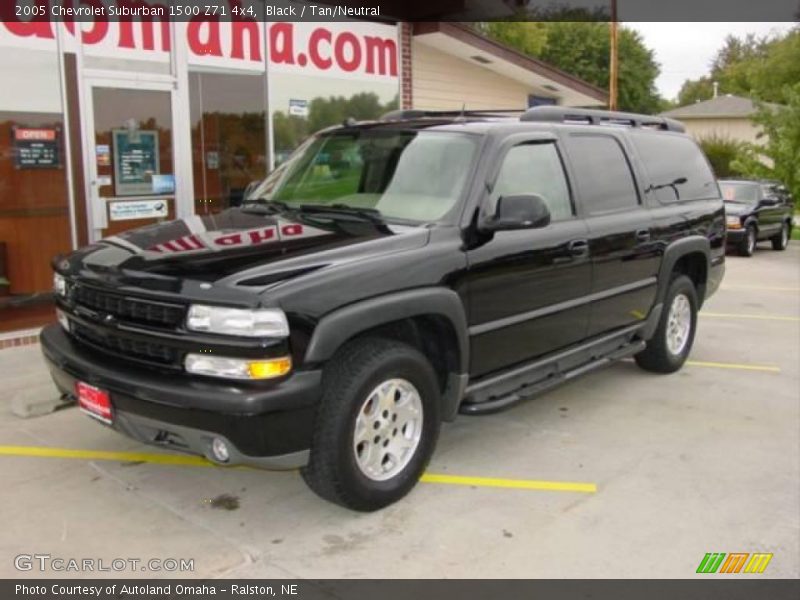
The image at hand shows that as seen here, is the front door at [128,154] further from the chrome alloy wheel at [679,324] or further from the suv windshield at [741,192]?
the suv windshield at [741,192]

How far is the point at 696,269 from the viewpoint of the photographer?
7023 millimetres

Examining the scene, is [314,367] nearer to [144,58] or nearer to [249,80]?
[144,58]

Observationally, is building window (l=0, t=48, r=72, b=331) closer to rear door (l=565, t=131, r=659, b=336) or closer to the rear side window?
rear door (l=565, t=131, r=659, b=336)

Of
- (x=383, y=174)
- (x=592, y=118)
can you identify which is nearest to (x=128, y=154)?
(x=383, y=174)

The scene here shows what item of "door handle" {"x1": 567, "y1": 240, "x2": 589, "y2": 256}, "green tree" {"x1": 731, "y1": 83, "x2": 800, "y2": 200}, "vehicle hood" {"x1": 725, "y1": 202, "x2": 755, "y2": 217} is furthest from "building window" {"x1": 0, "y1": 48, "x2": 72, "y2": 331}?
"green tree" {"x1": 731, "y1": 83, "x2": 800, "y2": 200}

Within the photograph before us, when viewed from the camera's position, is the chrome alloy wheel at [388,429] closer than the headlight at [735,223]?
Yes

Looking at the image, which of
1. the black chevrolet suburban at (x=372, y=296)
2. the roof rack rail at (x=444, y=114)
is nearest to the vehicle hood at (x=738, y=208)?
the black chevrolet suburban at (x=372, y=296)

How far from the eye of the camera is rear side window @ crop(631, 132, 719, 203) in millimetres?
6238

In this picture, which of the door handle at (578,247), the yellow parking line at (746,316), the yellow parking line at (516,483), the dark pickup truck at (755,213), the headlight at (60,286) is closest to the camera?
the headlight at (60,286)

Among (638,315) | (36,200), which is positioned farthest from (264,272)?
(36,200)

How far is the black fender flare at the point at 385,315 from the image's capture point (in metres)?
3.57

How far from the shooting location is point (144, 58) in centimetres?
815

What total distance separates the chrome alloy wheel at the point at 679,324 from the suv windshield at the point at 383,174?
285 centimetres

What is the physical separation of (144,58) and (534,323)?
5.40 m
